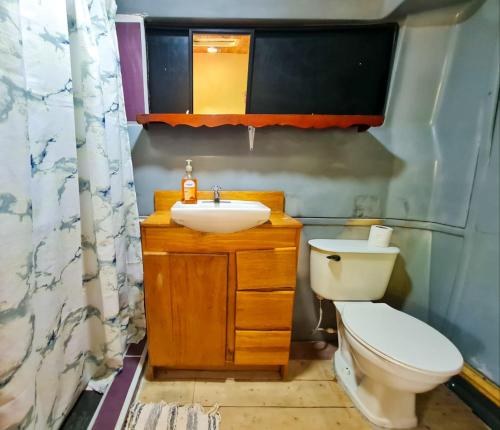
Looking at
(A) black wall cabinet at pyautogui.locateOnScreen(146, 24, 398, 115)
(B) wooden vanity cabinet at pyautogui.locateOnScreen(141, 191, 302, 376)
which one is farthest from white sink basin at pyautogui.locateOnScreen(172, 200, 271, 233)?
(A) black wall cabinet at pyautogui.locateOnScreen(146, 24, 398, 115)

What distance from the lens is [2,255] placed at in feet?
1.77

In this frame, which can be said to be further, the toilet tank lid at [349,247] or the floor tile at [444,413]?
the toilet tank lid at [349,247]

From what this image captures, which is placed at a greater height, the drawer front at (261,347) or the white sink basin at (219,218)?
the white sink basin at (219,218)

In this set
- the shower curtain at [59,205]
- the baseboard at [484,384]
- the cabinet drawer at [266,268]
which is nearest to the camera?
the shower curtain at [59,205]

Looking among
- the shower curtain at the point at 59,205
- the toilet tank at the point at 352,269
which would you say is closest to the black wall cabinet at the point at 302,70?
the shower curtain at the point at 59,205

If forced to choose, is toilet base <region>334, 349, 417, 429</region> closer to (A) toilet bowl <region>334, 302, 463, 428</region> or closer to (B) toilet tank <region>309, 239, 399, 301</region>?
(A) toilet bowl <region>334, 302, 463, 428</region>

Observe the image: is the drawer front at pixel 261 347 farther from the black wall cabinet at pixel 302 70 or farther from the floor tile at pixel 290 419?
the black wall cabinet at pixel 302 70

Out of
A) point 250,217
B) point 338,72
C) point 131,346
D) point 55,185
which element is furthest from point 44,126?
point 338,72

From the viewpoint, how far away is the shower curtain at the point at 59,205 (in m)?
0.56

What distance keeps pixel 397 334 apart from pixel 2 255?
1.31 metres

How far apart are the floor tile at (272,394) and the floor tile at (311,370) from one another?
0.03m

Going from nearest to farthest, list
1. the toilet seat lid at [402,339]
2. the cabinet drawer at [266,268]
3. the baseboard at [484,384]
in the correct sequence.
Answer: the toilet seat lid at [402,339] < the baseboard at [484,384] < the cabinet drawer at [266,268]

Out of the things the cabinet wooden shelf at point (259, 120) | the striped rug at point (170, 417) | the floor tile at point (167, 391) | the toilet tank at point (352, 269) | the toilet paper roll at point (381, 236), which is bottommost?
the floor tile at point (167, 391)

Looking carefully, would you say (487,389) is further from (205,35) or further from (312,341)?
(205,35)
